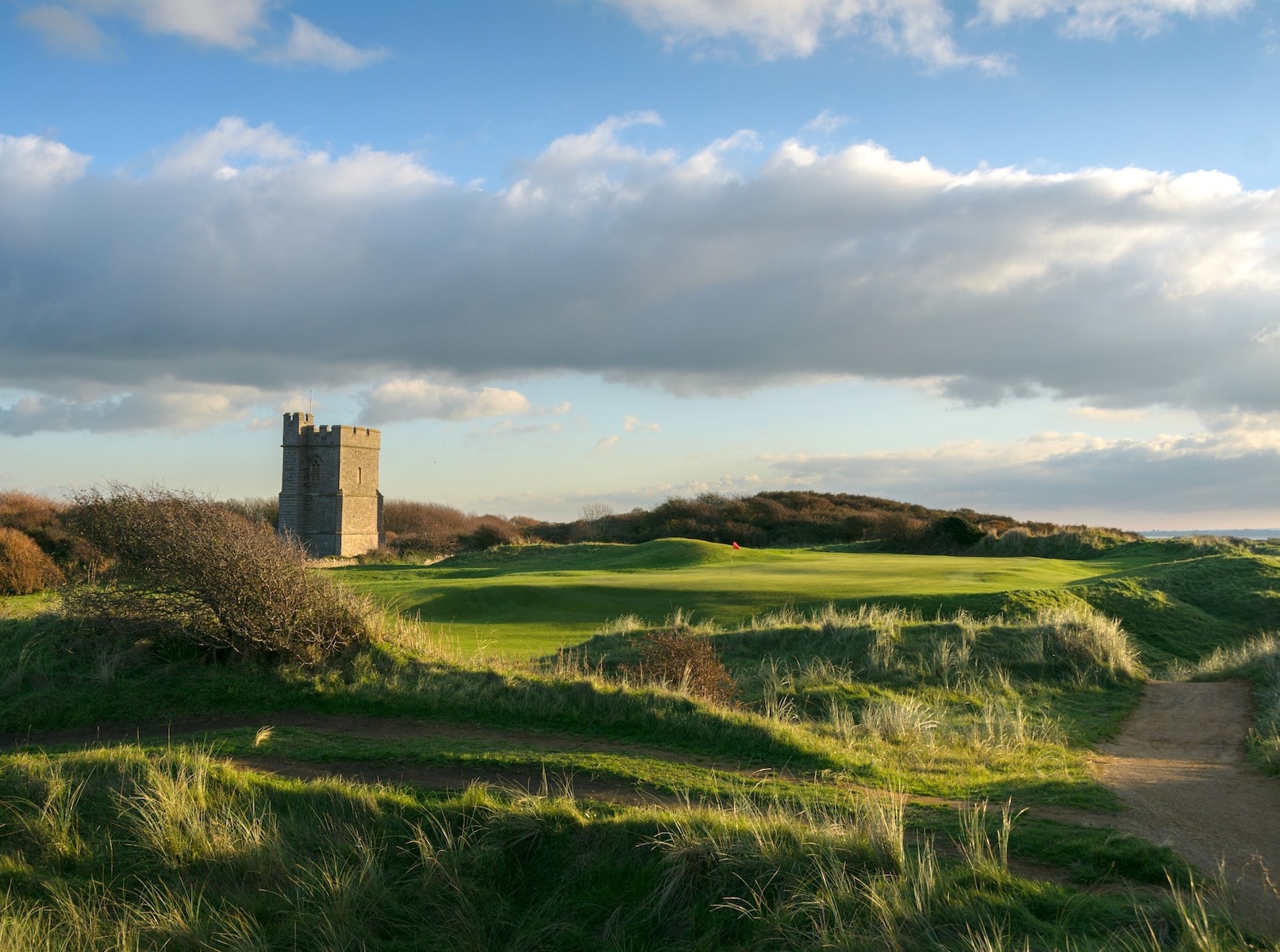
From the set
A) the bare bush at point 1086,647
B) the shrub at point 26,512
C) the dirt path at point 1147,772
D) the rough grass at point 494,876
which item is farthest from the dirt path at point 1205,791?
the shrub at point 26,512

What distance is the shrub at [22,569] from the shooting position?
25.5 metres

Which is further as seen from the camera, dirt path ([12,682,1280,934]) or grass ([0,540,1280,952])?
dirt path ([12,682,1280,934])

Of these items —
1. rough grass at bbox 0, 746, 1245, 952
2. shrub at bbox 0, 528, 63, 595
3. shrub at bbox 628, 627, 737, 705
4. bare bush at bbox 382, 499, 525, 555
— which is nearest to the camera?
rough grass at bbox 0, 746, 1245, 952

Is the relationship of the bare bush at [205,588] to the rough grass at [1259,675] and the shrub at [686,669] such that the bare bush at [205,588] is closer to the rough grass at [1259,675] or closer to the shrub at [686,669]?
the shrub at [686,669]

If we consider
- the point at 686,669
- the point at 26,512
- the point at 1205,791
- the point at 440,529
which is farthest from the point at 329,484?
the point at 1205,791

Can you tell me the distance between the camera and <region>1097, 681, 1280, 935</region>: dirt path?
6512mm

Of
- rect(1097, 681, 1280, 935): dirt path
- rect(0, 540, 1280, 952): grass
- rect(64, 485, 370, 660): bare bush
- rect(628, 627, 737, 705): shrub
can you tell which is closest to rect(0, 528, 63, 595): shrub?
rect(0, 540, 1280, 952): grass

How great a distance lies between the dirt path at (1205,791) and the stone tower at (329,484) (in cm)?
5821

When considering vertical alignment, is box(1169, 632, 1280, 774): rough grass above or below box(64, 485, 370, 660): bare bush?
below

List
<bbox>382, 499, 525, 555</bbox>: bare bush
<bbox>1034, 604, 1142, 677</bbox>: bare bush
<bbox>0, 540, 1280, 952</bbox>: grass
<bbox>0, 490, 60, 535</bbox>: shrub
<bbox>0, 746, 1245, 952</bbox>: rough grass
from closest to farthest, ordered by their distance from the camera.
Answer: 1. <bbox>0, 746, 1245, 952</bbox>: rough grass
2. <bbox>0, 540, 1280, 952</bbox>: grass
3. <bbox>1034, 604, 1142, 677</bbox>: bare bush
4. <bbox>0, 490, 60, 535</bbox>: shrub
5. <bbox>382, 499, 525, 555</bbox>: bare bush

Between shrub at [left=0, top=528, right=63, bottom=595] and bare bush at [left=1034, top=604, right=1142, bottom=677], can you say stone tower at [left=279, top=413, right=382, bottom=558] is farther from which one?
bare bush at [left=1034, top=604, right=1142, bottom=677]

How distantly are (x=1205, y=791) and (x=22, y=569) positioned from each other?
2754 cm

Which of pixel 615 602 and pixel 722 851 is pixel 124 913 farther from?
pixel 615 602

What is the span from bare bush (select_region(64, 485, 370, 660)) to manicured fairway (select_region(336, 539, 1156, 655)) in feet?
13.2
